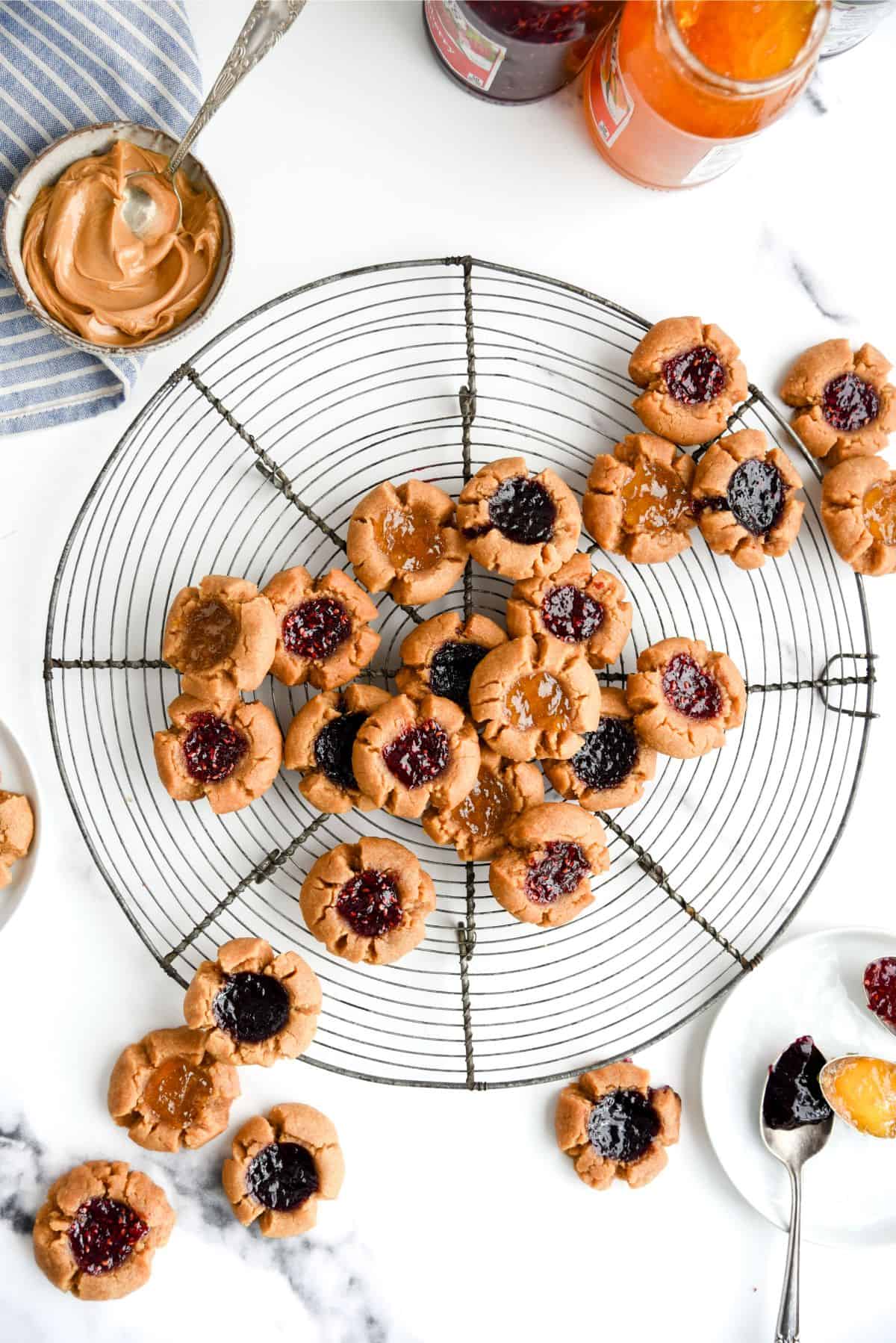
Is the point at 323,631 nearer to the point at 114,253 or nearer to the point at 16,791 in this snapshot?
the point at 16,791

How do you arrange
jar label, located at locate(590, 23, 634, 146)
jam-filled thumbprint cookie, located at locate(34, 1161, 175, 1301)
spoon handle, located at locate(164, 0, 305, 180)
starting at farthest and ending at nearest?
jam-filled thumbprint cookie, located at locate(34, 1161, 175, 1301) → jar label, located at locate(590, 23, 634, 146) → spoon handle, located at locate(164, 0, 305, 180)

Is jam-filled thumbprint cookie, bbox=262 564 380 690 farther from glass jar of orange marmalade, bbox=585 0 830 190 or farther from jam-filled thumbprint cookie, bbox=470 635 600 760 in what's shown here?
glass jar of orange marmalade, bbox=585 0 830 190

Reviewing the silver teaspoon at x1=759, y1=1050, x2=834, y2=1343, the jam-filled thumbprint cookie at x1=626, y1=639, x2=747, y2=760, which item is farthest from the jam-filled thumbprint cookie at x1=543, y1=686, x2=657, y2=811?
the silver teaspoon at x1=759, y1=1050, x2=834, y2=1343

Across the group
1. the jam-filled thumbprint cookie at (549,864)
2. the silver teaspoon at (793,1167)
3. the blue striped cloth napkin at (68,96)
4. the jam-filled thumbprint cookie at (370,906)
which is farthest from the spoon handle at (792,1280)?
the blue striped cloth napkin at (68,96)

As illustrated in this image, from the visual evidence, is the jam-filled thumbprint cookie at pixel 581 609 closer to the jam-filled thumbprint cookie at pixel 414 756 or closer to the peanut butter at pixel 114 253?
the jam-filled thumbprint cookie at pixel 414 756

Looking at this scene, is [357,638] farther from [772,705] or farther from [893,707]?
[893,707]

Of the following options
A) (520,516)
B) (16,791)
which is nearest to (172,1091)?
(16,791)
